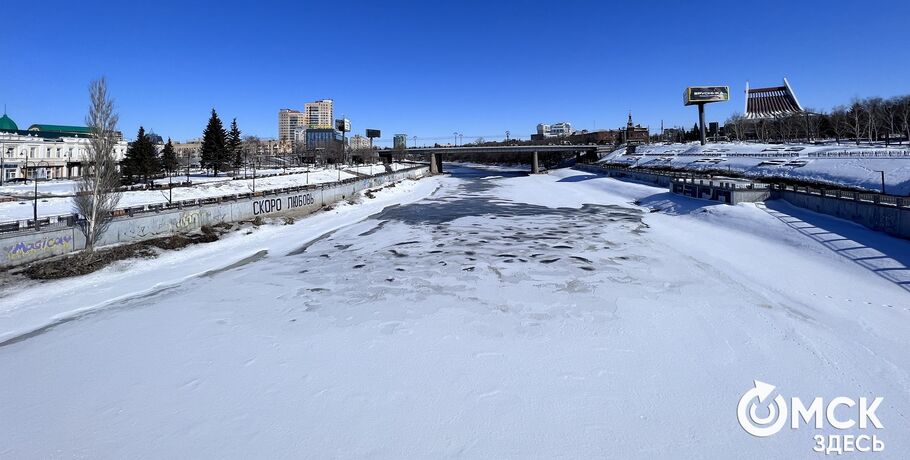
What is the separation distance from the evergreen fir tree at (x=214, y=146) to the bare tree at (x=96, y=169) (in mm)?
63177

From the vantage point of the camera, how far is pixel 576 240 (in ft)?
90.4

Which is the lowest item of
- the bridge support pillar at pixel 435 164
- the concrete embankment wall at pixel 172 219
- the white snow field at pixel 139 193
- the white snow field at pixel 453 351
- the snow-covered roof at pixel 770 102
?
the white snow field at pixel 453 351

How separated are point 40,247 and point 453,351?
2337 cm

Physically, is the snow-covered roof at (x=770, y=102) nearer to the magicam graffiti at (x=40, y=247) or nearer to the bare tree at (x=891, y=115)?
the bare tree at (x=891, y=115)

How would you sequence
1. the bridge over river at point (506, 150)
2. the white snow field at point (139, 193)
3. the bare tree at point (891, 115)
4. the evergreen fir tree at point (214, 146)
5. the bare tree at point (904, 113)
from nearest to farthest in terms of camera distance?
the white snow field at point (139, 193) → the bare tree at point (904, 113) → the evergreen fir tree at point (214, 146) → the bare tree at point (891, 115) → the bridge over river at point (506, 150)

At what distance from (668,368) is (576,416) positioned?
3.42 metres

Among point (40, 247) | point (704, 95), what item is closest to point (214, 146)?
point (40, 247)

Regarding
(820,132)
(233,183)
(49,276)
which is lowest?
(49,276)

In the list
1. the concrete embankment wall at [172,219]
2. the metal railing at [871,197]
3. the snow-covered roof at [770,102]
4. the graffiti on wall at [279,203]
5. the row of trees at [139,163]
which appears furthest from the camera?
the snow-covered roof at [770,102]

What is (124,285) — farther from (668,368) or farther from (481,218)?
(481,218)

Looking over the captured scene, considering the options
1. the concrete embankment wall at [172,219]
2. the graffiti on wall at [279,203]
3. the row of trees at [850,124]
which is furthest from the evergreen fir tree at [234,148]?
the row of trees at [850,124]

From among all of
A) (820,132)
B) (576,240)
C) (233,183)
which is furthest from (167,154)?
(820,132)

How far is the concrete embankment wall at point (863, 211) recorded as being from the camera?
23.4 m

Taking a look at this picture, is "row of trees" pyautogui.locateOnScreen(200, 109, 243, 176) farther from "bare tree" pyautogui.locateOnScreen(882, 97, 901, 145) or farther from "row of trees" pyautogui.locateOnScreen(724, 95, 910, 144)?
"bare tree" pyautogui.locateOnScreen(882, 97, 901, 145)
